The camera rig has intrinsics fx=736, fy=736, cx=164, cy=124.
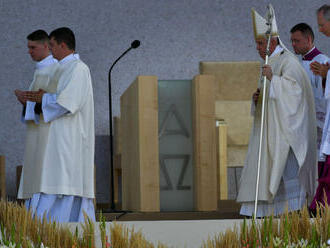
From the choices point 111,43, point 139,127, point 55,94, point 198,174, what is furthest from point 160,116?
point 111,43

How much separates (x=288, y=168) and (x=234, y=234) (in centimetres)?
302

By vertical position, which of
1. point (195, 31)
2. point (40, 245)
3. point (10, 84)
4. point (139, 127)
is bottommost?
point (40, 245)

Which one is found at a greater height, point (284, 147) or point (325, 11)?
point (325, 11)

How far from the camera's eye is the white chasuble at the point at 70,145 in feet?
18.2

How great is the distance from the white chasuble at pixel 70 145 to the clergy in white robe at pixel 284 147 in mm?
1309

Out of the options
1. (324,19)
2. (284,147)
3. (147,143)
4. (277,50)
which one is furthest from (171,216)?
(324,19)

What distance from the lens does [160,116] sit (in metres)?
6.48

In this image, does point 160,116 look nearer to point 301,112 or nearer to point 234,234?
point 301,112

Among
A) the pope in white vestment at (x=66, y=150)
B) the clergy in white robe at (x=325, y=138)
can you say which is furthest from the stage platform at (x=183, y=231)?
the pope in white vestment at (x=66, y=150)

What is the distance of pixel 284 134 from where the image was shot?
5.84 metres

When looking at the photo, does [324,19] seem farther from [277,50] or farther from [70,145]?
[70,145]

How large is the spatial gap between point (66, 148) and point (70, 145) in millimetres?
38

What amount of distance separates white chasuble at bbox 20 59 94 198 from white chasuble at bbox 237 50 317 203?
131cm

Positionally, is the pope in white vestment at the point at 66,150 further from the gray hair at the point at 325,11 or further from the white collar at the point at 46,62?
the gray hair at the point at 325,11
